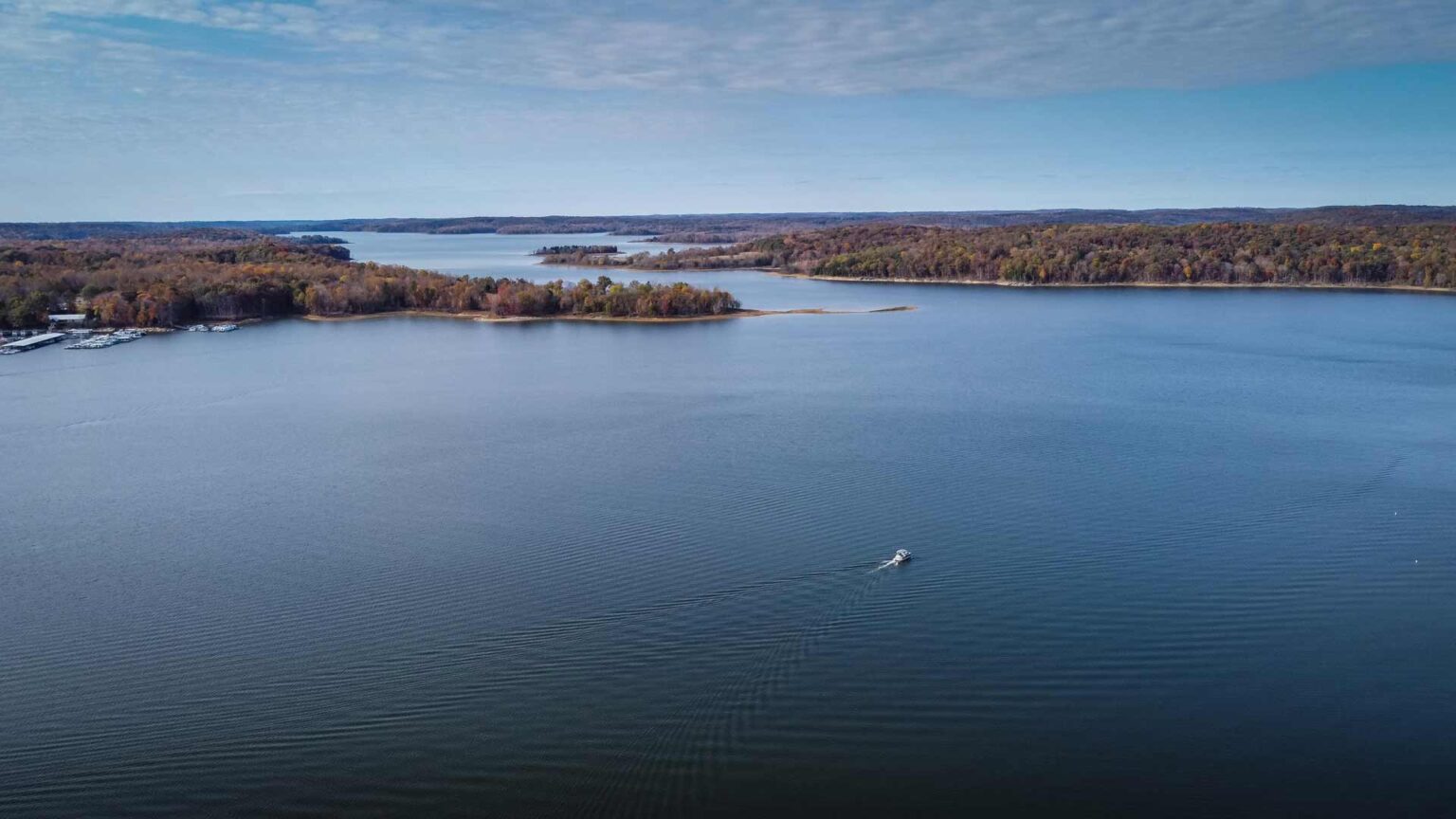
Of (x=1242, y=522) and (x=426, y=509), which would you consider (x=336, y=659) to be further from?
(x=1242, y=522)

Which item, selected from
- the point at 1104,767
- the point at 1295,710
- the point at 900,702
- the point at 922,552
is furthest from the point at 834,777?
the point at 922,552

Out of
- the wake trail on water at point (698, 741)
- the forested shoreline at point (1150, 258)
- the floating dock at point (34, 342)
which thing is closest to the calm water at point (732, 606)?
the wake trail on water at point (698, 741)

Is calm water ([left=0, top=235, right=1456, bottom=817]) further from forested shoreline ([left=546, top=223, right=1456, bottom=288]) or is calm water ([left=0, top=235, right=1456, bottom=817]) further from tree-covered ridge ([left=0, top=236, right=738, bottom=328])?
forested shoreline ([left=546, top=223, right=1456, bottom=288])

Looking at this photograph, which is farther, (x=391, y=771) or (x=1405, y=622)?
(x=1405, y=622)

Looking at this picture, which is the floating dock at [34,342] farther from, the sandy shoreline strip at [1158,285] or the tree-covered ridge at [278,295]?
the sandy shoreline strip at [1158,285]

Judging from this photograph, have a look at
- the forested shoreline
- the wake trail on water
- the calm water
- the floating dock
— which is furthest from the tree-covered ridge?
the wake trail on water
